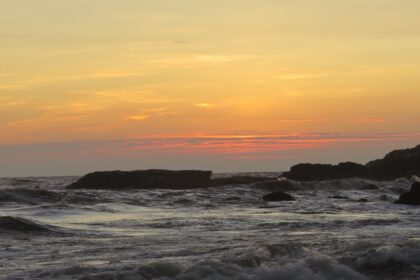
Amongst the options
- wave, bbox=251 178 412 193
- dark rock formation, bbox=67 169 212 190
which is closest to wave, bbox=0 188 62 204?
wave, bbox=251 178 412 193

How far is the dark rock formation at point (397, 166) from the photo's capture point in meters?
82.9

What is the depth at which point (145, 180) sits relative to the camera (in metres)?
68.8

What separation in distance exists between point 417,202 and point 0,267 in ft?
84.3

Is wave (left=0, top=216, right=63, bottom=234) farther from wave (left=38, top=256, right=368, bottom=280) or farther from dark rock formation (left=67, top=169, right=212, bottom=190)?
dark rock formation (left=67, top=169, right=212, bottom=190)

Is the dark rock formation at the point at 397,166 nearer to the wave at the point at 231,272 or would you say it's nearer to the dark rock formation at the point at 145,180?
the dark rock formation at the point at 145,180

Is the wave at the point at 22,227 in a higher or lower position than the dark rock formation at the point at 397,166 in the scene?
lower

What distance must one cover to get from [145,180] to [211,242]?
5087 cm

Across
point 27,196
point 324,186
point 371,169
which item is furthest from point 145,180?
point 371,169

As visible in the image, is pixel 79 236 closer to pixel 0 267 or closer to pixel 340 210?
pixel 0 267

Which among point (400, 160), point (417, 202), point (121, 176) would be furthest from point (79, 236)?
point (400, 160)

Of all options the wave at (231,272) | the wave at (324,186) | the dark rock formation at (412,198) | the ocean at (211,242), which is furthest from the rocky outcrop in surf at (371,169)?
the wave at (231,272)

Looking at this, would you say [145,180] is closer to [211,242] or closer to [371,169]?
[371,169]

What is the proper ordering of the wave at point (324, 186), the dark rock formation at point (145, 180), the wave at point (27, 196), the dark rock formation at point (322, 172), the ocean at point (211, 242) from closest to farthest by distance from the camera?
the ocean at point (211, 242) < the wave at point (27, 196) < the wave at point (324, 186) < the dark rock formation at point (145, 180) < the dark rock formation at point (322, 172)

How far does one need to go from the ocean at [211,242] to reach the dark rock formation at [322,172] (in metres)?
40.1
